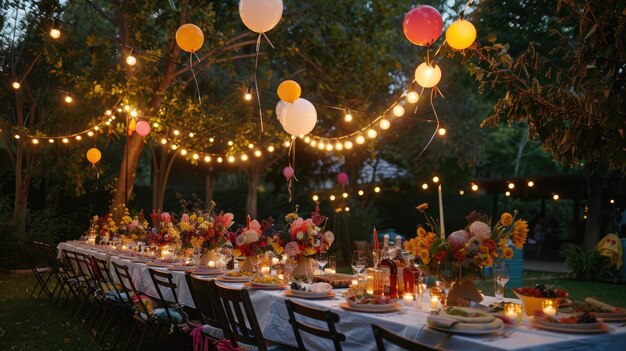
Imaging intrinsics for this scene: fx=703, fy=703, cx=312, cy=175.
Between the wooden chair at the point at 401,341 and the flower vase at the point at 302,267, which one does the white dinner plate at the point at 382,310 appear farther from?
the flower vase at the point at 302,267

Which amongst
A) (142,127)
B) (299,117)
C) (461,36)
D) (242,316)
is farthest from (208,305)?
(142,127)

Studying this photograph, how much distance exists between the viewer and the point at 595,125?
4574 mm

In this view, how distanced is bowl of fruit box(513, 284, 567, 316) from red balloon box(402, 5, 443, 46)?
2.45m

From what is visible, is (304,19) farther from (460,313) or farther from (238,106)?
(460,313)

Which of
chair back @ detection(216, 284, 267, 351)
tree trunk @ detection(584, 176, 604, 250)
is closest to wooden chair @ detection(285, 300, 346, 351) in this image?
chair back @ detection(216, 284, 267, 351)

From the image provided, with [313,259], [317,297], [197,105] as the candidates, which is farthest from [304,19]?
[317,297]

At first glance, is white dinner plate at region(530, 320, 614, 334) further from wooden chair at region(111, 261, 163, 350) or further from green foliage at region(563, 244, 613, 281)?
green foliage at region(563, 244, 613, 281)

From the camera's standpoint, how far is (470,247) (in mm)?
3596

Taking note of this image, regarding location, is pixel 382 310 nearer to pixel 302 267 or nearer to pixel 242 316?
pixel 242 316

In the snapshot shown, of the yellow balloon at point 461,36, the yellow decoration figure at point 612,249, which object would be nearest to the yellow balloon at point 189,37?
the yellow balloon at point 461,36

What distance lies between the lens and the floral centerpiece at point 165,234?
6.93 meters

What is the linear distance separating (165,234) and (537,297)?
15.2 feet

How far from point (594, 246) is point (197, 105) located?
29.5 ft

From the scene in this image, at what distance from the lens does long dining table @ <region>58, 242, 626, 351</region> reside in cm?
293
